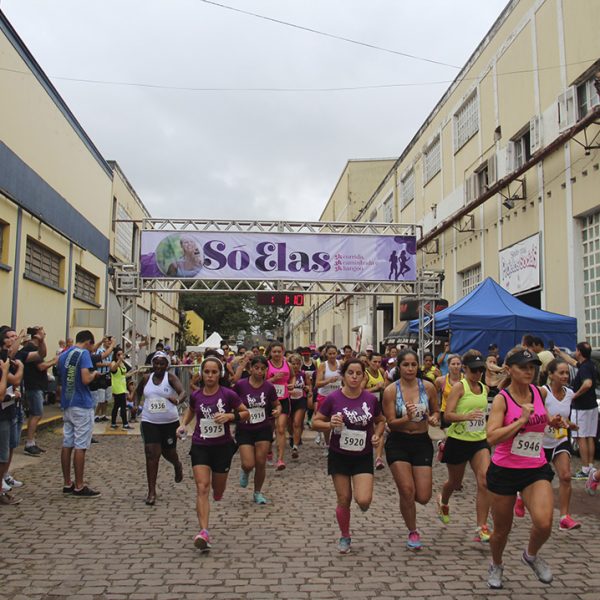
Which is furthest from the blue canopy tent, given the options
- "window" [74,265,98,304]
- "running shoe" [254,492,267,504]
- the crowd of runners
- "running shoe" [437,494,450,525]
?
"window" [74,265,98,304]

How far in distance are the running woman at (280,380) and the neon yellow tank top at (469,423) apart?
12.3 feet

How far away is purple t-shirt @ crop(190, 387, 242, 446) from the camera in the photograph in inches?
244

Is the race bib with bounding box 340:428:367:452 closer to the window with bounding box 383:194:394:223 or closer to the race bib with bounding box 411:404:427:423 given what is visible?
the race bib with bounding box 411:404:427:423

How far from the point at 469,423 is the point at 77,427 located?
445 centimetres

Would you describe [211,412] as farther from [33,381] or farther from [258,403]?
[33,381]

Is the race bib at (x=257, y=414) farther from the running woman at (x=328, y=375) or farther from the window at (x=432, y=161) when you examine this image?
the window at (x=432, y=161)

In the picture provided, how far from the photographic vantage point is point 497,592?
15.1ft

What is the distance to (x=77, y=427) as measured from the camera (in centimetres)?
758

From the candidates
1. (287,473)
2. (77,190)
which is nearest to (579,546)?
(287,473)

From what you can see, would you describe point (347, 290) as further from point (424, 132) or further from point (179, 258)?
point (424, 132)

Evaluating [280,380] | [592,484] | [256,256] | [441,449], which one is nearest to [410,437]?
[441,449]

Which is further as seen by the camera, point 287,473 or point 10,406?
point 287,473

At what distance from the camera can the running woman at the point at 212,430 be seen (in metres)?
6.07

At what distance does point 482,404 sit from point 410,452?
39.4 inches
